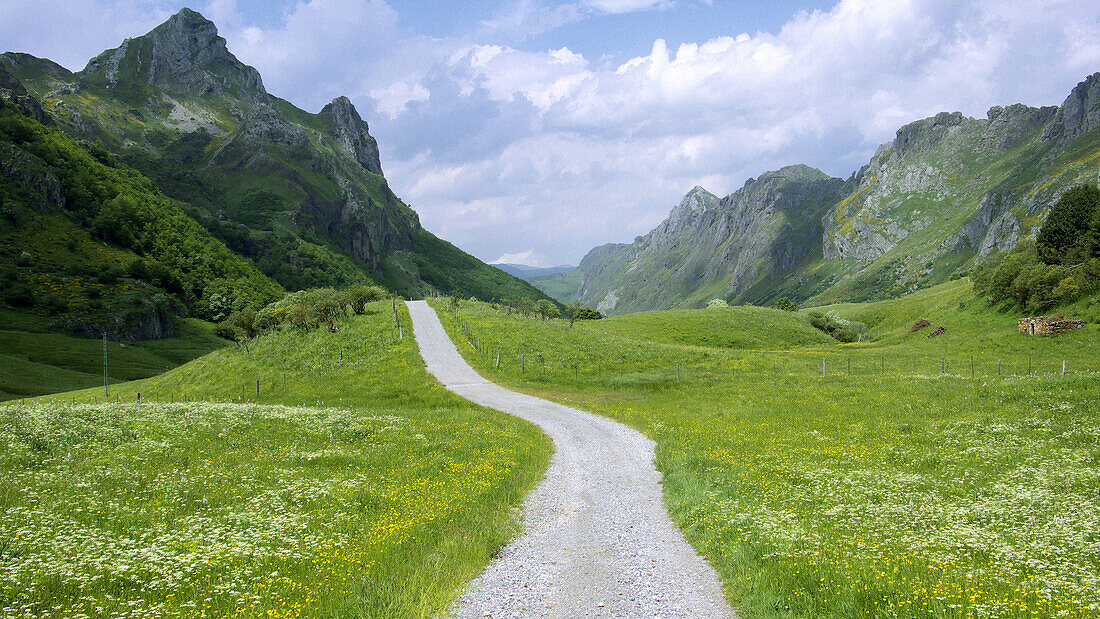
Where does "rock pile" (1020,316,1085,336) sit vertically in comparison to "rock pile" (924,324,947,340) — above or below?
above

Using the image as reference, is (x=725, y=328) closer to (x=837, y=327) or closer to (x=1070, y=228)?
(x=837, y=327)

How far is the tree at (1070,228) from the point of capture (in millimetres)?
63688

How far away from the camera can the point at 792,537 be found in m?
10.5

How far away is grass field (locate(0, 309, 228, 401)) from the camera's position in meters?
77.9

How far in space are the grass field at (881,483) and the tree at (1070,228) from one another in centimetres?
2845

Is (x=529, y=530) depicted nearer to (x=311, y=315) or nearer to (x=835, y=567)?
(x=835, y=567)

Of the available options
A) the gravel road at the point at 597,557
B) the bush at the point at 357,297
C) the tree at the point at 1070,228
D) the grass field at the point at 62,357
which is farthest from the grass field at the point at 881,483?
the grass field at the point at 62,357

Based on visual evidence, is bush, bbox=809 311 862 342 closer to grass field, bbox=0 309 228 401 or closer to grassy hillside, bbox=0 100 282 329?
grass field, bbox=0 309 228 401

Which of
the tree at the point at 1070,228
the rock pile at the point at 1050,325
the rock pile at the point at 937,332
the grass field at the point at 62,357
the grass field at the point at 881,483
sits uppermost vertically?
the tree at the point at 1070,228

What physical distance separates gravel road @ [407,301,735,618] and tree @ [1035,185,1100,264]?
7685 centimetres

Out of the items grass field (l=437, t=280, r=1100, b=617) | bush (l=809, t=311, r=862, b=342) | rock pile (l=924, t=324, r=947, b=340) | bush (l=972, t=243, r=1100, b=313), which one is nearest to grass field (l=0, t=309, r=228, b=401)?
grass field (l=437, t=280, r=1100, b=617)

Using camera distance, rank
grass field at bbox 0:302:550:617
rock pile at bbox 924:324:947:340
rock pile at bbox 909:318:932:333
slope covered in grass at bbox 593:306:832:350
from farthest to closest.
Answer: slope covered in grass at bbox 593:306:832:350
rock pile at bbox 909:318:932:333
rock pile at bbox 924:324:947:340
grass field at bbox 0:302:550:617

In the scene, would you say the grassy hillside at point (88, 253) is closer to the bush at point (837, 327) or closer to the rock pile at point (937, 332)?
the bush at point (837, 327)

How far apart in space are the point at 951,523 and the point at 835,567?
3.70 m
